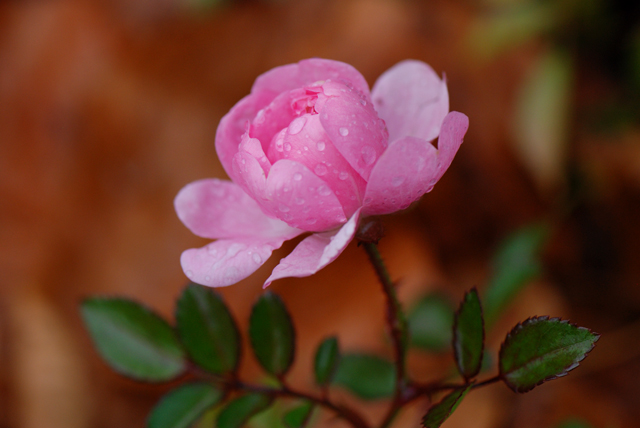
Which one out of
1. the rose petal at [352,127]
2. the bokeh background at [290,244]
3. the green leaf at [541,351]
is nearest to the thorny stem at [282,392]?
the green leaf at [541,351]

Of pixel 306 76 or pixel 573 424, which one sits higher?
pixel 306 76

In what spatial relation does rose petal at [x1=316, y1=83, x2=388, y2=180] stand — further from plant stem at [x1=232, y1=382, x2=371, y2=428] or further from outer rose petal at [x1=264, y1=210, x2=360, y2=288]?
plant stem at [x1=232, y1=382, x2=371, y2=428]

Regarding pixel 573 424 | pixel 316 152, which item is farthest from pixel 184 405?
pixel 573 424

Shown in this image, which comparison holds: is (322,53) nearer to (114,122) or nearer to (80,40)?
(114,122)

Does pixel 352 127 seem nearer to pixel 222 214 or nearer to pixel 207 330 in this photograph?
pixel 222 214

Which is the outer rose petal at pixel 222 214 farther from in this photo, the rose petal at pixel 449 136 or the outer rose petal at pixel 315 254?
the rose petal at pixel 449 136

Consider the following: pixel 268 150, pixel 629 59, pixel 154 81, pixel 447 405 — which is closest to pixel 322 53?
pixel 154 81
